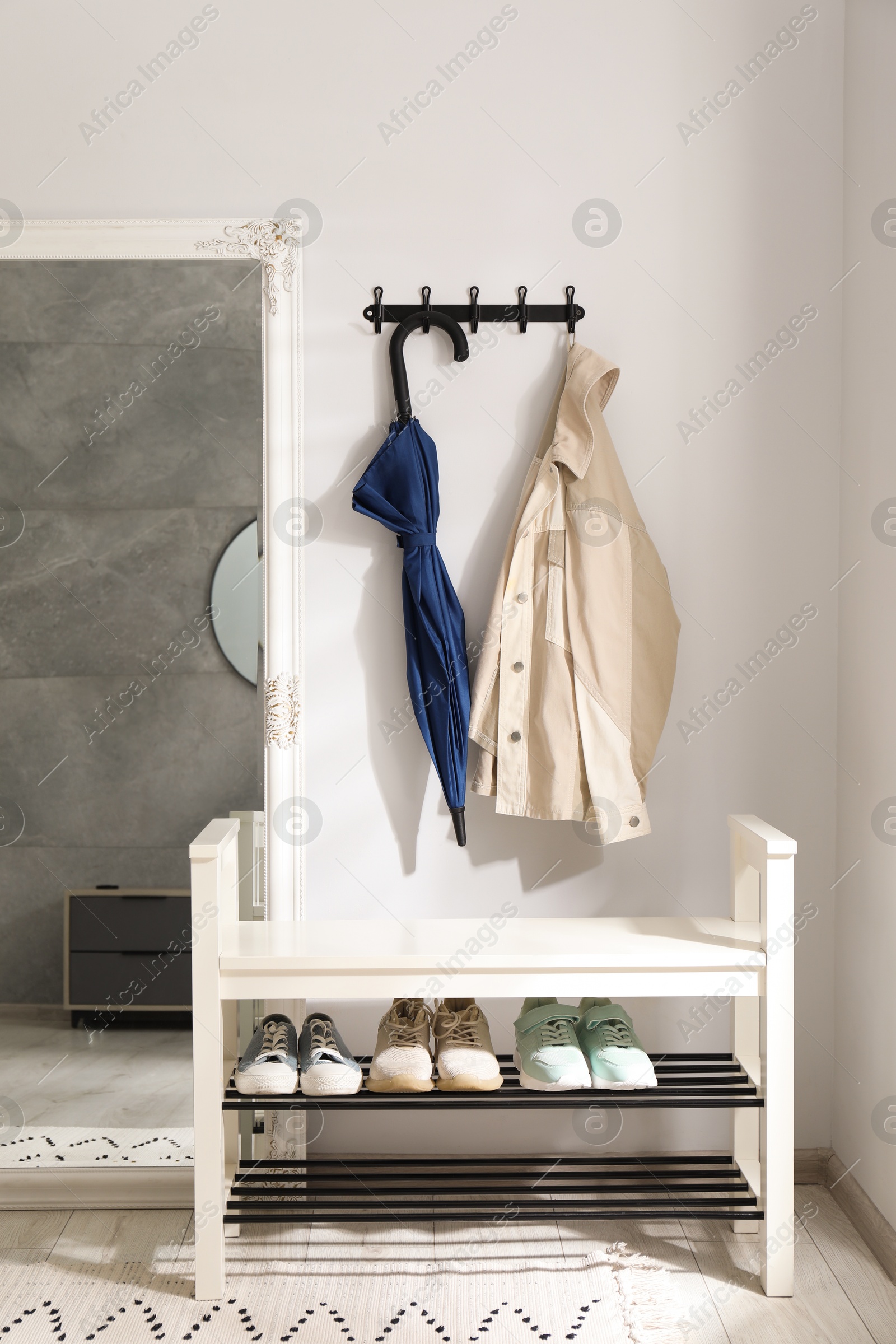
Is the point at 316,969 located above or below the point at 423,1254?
above

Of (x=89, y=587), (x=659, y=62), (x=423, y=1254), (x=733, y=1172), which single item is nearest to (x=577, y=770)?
(x=733, y=1172)

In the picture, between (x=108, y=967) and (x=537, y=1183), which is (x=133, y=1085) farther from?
(x=537, y=1183)

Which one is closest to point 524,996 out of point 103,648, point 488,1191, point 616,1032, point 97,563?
point 616,1032

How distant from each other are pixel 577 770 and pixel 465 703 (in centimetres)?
27

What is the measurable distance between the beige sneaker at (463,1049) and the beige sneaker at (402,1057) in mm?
28

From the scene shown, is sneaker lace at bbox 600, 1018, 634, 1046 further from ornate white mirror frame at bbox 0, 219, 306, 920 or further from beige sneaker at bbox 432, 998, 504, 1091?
ornate white mirror frame at bbox 0, 219, 306, 920

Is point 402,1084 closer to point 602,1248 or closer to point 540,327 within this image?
point 602,1248

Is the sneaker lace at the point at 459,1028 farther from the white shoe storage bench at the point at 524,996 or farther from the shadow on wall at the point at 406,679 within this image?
the shadow on wall at the point at 406,679

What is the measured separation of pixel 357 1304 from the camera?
1.69 metres

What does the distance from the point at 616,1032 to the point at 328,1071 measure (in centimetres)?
54

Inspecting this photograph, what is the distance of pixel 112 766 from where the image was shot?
2031 mm

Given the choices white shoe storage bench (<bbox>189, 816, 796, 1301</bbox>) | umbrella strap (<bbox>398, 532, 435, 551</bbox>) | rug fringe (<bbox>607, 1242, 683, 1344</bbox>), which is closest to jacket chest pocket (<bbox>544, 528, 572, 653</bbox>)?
umbrella strap (<bbox>398, 532, 435, 551</bbox>)

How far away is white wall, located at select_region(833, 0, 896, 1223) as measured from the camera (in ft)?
6.07

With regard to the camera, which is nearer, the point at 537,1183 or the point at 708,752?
the point at 537,1183
